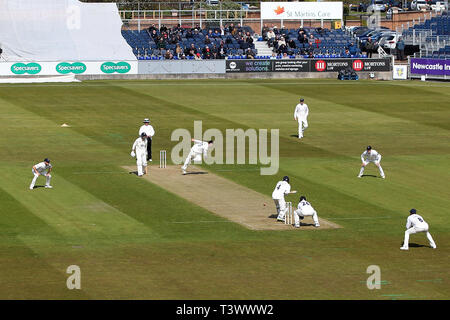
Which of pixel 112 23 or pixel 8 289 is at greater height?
pixel 112 23

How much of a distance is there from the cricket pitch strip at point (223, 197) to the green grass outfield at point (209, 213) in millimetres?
605

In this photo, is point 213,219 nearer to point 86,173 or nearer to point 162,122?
point 86,173

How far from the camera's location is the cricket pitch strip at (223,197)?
3259 cm

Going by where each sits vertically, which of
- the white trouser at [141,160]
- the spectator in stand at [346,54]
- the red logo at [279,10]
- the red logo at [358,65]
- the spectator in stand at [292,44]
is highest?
the red logo at [279,10]

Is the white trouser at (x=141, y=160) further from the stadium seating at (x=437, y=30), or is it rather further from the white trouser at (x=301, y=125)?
the stadium seating at (x=437, y=30)

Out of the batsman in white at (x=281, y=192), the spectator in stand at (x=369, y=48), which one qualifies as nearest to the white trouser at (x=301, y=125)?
the batsman in white at (x=281, y=192)

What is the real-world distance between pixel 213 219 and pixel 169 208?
2.20 meters

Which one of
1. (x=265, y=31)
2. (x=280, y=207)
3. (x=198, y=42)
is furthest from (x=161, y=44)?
(x=280, y=207)

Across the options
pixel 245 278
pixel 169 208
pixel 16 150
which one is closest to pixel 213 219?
pixel 169 208

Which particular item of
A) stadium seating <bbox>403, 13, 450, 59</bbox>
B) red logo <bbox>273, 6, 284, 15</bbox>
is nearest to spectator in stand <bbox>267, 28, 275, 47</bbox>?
red logo <bbox>273, 6, 284, 15</bbox>

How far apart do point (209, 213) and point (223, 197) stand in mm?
2765

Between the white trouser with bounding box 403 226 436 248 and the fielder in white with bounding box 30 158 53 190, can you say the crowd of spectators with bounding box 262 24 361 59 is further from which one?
the white trouser with bounding box 403 226 436 248

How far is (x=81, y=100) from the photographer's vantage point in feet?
212

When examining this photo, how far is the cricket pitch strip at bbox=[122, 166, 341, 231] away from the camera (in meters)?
32.6
